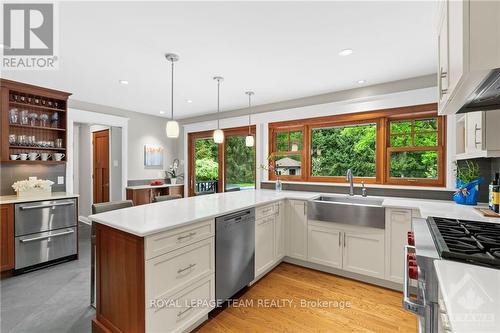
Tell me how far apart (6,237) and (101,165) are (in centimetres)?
275

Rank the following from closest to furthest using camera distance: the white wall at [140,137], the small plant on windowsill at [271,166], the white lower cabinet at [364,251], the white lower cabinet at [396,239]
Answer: the white lower cabinet at [396,239]
the white lower cabinet at [364,251]
the small plant on windowsill at [271,166]
the white wall at [140,137]

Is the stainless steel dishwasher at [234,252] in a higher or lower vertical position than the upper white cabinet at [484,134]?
lower

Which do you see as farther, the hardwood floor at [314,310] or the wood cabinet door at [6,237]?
the wood cabinet door at [6,237]

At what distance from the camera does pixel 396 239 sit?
7.99 feet

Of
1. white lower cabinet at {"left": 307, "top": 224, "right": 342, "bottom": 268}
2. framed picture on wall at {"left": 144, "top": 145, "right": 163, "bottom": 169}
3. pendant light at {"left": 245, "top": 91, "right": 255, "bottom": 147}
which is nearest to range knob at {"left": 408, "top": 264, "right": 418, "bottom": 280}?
white lower cabinet at {"left": 307, "top": 224, "right": 342, "bottom": 268}

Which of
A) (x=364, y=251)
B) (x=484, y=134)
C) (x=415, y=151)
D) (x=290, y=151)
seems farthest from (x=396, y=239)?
(x=290, y=151)

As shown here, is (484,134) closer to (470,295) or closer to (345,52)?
(345,52)

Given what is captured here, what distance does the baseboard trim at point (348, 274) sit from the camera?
2.50m

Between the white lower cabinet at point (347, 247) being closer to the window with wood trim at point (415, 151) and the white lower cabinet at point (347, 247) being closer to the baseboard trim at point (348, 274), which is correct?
the baseboard trim at point (348, 274)

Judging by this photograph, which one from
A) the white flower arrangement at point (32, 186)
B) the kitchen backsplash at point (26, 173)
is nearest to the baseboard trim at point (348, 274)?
the white flower arrangement at point (32, 186)

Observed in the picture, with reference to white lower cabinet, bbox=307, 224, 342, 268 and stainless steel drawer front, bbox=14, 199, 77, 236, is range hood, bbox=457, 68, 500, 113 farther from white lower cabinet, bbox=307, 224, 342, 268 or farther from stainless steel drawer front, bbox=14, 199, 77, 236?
stainless steel drawer front, bbox=14, 199, 77, 236

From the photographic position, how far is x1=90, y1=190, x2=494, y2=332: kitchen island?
149cm

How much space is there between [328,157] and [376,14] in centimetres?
224

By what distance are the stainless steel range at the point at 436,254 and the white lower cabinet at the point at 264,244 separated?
56.5 inches
